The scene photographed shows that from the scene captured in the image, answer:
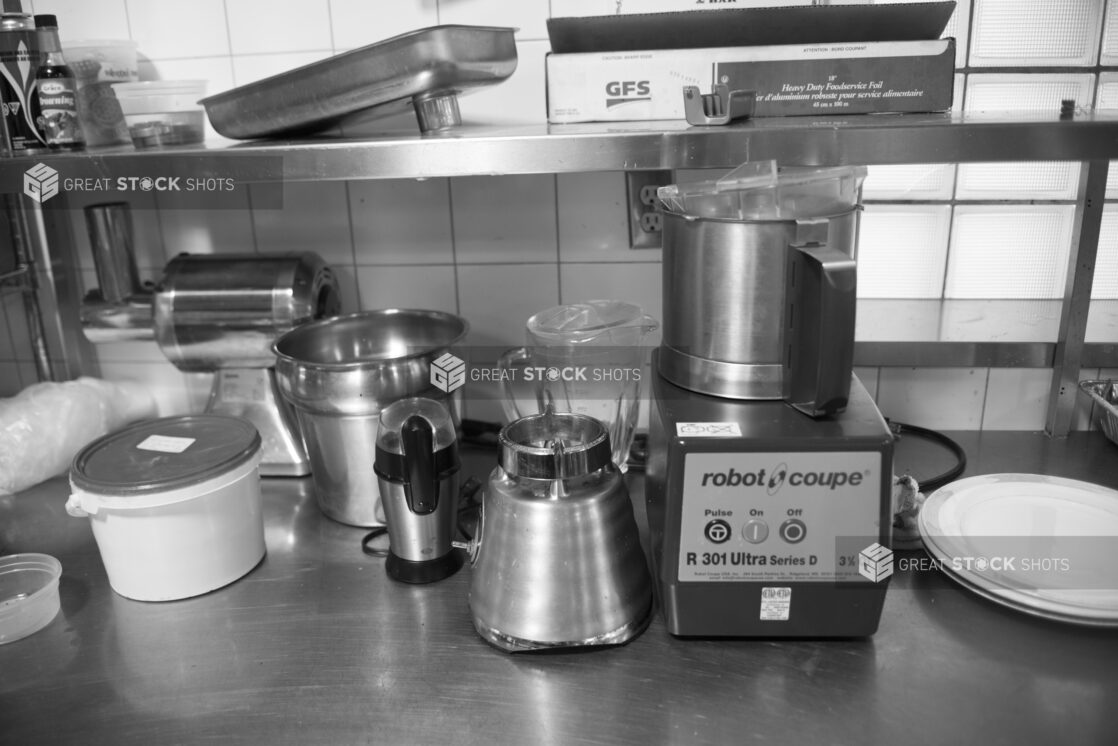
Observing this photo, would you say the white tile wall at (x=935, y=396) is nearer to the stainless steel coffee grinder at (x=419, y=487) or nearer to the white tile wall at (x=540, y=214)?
the white tile wall at (x=540, y=214)

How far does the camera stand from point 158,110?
3.74 ft

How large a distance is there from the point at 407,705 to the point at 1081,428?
1.11 meters

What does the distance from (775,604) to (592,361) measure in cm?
44

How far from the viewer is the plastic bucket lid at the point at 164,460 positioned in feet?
3.02

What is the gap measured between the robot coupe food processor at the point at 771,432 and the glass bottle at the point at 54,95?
0.86m

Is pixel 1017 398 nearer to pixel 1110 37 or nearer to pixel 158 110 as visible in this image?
pixel 1110 37

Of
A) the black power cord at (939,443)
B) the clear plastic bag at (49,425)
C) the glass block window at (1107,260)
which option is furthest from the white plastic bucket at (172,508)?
the glass block window at (1107,260)

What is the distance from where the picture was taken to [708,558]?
0.82 meters

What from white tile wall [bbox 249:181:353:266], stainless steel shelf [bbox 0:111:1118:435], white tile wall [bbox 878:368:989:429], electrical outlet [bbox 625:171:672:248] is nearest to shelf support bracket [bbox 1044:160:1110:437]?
stainless steel shelf [bbox 0:111:1118:435]

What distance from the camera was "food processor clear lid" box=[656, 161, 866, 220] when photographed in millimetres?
850

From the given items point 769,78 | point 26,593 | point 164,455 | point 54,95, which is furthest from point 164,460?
point 769,78

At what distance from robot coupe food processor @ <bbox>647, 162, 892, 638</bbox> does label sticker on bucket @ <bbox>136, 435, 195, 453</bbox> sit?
23.2 inches

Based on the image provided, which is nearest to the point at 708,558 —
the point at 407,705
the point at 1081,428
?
the point at 407,705

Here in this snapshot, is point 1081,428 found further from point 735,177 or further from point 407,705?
point 407,705
